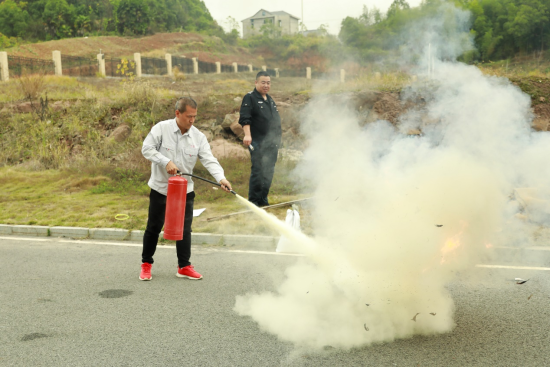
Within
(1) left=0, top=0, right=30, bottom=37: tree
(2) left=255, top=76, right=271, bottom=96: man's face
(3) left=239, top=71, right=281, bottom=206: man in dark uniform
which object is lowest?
(3) left=239, top=71, right=281, bottom=206: man in dark uniform

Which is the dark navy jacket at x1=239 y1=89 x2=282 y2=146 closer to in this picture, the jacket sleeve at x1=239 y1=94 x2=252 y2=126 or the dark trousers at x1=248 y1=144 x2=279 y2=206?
the jacket sleeve at x1=239 y1=94 x2=252 y2=126

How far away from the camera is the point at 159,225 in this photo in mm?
5098

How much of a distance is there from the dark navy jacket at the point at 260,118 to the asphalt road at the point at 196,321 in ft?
7.92

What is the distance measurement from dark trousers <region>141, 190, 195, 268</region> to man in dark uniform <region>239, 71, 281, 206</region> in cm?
255

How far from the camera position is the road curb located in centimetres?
679

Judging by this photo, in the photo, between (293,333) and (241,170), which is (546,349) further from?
(241,170)

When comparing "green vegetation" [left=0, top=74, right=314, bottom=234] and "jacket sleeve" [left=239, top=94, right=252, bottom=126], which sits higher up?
"jacket sleeve" [left=239, top=94, right=252, bottom=126]

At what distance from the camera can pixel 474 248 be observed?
3.90 meters

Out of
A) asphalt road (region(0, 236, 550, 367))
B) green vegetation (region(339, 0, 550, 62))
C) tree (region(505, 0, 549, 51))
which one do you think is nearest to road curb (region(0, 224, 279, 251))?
asphalt road (region(0, 236, 550, 367))

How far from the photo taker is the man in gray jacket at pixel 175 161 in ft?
15.8

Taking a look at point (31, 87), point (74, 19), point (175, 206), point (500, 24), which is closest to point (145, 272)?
point (175, 206)

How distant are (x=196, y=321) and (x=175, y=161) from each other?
68.4 inches

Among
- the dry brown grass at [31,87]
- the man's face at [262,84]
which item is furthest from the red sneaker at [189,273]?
the dry brown grass at [31,87]

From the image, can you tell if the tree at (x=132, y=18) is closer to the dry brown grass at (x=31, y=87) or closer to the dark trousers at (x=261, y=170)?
the dry brown grass at (x=31, y=87)
